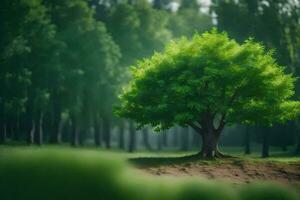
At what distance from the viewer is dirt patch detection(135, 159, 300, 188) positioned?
31.3 metres

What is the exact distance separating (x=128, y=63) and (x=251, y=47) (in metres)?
23.6

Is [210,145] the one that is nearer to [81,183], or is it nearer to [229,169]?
[229,169]

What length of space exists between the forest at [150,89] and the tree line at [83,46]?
11cm

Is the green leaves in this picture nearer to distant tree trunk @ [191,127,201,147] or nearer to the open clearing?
the open clearing

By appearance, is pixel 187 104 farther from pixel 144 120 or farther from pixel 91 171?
pixel 91 171

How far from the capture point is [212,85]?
1523 inches

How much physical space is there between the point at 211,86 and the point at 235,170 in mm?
7540

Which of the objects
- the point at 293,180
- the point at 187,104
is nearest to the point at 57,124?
the point at 187,104

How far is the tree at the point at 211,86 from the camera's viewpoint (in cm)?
3759

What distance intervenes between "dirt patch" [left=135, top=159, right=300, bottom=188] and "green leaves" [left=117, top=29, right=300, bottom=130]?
4209 millimetres

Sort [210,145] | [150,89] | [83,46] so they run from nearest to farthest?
[210,145], [150,89], [83,46]

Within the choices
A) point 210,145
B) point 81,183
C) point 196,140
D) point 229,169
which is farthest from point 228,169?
point 196,140

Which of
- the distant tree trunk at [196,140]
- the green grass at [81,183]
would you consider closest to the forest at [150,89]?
the green grass at [81,183]

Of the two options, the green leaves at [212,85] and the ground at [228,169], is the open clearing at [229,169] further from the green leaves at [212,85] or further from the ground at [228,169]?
the green leaves at [212,85]
